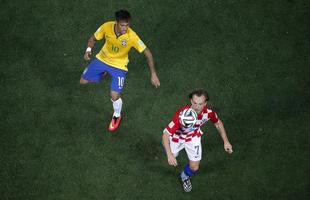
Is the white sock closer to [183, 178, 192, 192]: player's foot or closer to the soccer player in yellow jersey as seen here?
the soccer player in yellow jersey

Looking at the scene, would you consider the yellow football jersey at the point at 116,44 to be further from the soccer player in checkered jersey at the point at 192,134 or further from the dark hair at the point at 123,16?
the soccer player in checkered jersey at the point at 192,134

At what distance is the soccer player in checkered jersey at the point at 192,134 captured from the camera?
5.77m

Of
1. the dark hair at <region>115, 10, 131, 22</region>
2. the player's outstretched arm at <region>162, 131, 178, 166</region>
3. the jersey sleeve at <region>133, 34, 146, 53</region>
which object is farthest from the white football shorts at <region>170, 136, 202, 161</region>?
the dark hair at <region>115, 10, 131, 22</region>

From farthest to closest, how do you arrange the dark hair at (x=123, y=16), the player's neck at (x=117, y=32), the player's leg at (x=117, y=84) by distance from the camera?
the player's leg at (x=117, y=84)
the player's neck at (x=117, y=32)
the dark hair at (x=123, y=16)

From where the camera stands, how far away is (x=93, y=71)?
283 inches

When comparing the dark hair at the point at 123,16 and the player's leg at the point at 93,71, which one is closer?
the dark hair at the point at 123,16

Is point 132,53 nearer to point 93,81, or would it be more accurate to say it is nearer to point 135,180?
point 93,81

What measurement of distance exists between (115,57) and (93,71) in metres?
0.47

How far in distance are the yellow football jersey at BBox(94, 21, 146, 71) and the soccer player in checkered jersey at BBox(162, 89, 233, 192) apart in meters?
1.45

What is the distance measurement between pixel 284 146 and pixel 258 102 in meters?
0.97

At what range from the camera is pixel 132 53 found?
828 centimetres

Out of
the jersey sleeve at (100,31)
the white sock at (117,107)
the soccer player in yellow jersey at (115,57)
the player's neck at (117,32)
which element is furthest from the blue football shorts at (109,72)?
the player's neck at (117,32)

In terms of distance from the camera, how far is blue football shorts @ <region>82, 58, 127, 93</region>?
23.0 feet

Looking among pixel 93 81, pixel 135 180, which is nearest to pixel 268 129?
pixel 135 180
